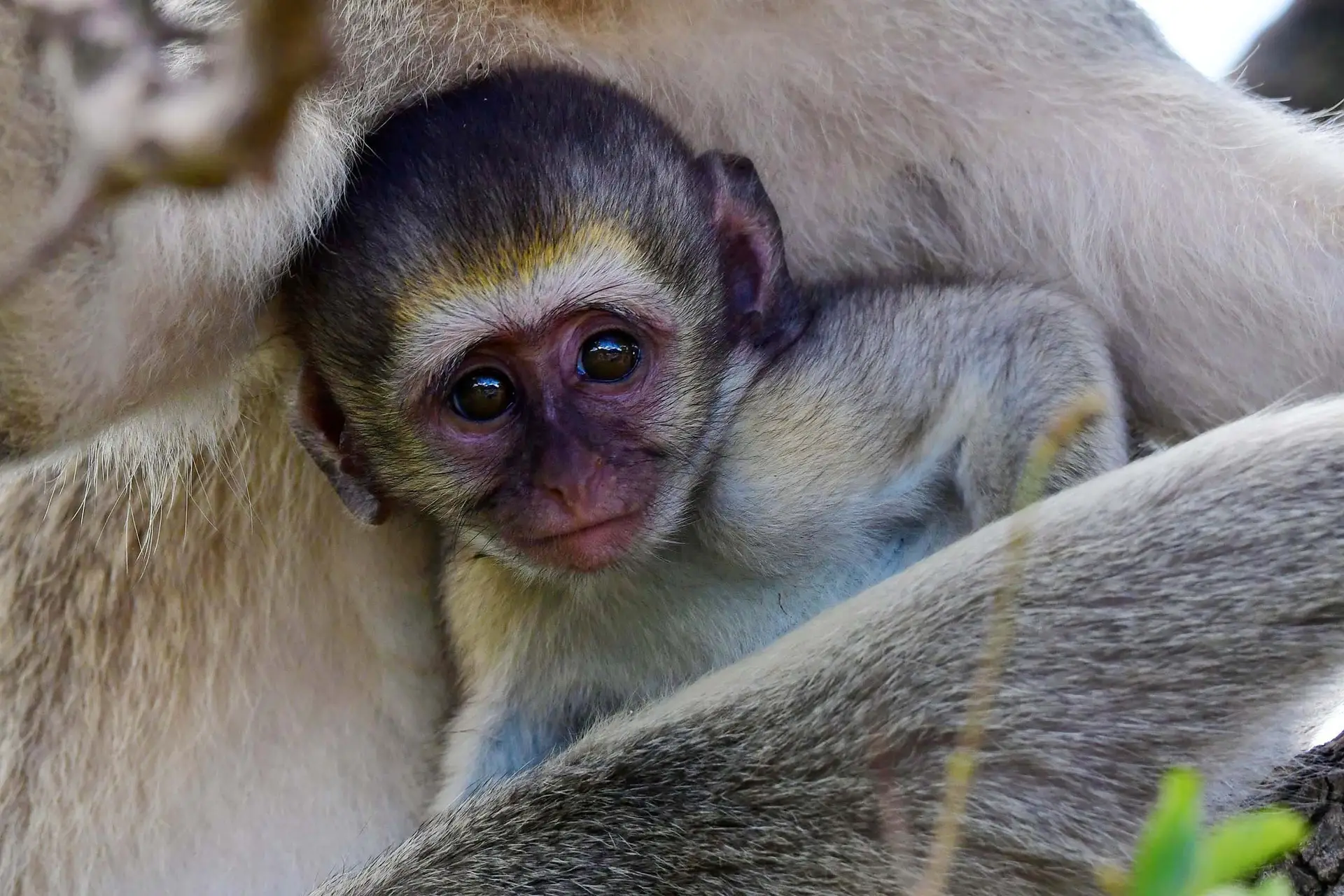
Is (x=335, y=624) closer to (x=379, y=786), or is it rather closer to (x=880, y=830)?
(x=379, y=786)

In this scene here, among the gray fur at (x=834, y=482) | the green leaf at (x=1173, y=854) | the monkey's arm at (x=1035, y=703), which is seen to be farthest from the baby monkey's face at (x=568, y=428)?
the green leaf at (x=1173, y=854)

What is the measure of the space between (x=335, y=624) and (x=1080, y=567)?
1424 mm

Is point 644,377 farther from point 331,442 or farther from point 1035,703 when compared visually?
point 1035,703

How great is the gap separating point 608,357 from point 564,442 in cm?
16

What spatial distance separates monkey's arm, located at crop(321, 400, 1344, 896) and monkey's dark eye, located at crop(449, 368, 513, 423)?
1.69 feet

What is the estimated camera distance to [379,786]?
114 inches

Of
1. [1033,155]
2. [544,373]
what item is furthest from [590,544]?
[1033,155]

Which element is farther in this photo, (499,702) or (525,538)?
(499,702)

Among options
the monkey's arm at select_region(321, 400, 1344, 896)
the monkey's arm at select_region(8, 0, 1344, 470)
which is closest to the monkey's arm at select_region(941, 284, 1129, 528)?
the monkey's arm at select_region(321, 400, 1344, 896)

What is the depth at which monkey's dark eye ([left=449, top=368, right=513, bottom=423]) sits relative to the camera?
2188mm

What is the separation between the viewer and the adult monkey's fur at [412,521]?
2479 mm

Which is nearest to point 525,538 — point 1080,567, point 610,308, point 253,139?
point 610,308

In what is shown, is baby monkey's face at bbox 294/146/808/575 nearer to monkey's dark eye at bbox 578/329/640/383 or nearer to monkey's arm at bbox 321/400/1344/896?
monkey's dark eye at bbox 578/329/640/383

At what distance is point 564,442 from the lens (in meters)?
2.14
